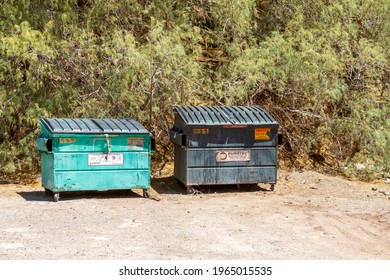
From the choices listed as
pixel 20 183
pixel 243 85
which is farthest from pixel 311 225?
pixel 20 183

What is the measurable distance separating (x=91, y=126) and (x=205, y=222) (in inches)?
100.0

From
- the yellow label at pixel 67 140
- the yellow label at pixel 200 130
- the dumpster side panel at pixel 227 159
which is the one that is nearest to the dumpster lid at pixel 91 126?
the yellow label at pixel 67 140

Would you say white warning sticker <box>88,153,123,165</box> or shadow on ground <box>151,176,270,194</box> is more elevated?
white warning sticker <box>88,153,123,165</box>

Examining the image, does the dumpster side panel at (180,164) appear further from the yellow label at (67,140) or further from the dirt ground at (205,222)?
the yellow label at (67,140)

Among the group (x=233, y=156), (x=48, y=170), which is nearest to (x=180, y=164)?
(x=233, y=156)

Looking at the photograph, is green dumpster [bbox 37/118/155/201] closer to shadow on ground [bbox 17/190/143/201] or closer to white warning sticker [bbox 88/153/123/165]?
white warning sticker [bbox 88/153/123/165]

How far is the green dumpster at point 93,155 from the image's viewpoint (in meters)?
10.4

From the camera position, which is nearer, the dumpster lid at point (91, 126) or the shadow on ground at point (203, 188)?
the dumpster lid at point (91, 126)

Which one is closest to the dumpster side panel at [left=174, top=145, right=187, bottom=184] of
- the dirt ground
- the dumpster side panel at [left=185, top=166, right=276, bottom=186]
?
the dumpster side panel at [left=185, top=166, right=276, bottom=186]

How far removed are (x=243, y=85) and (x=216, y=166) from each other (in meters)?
2.16

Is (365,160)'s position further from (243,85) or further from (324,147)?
(243,85)

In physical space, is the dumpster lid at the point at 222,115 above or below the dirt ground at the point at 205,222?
above

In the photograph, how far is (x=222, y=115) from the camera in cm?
1140

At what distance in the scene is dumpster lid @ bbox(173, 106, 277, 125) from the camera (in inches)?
440
